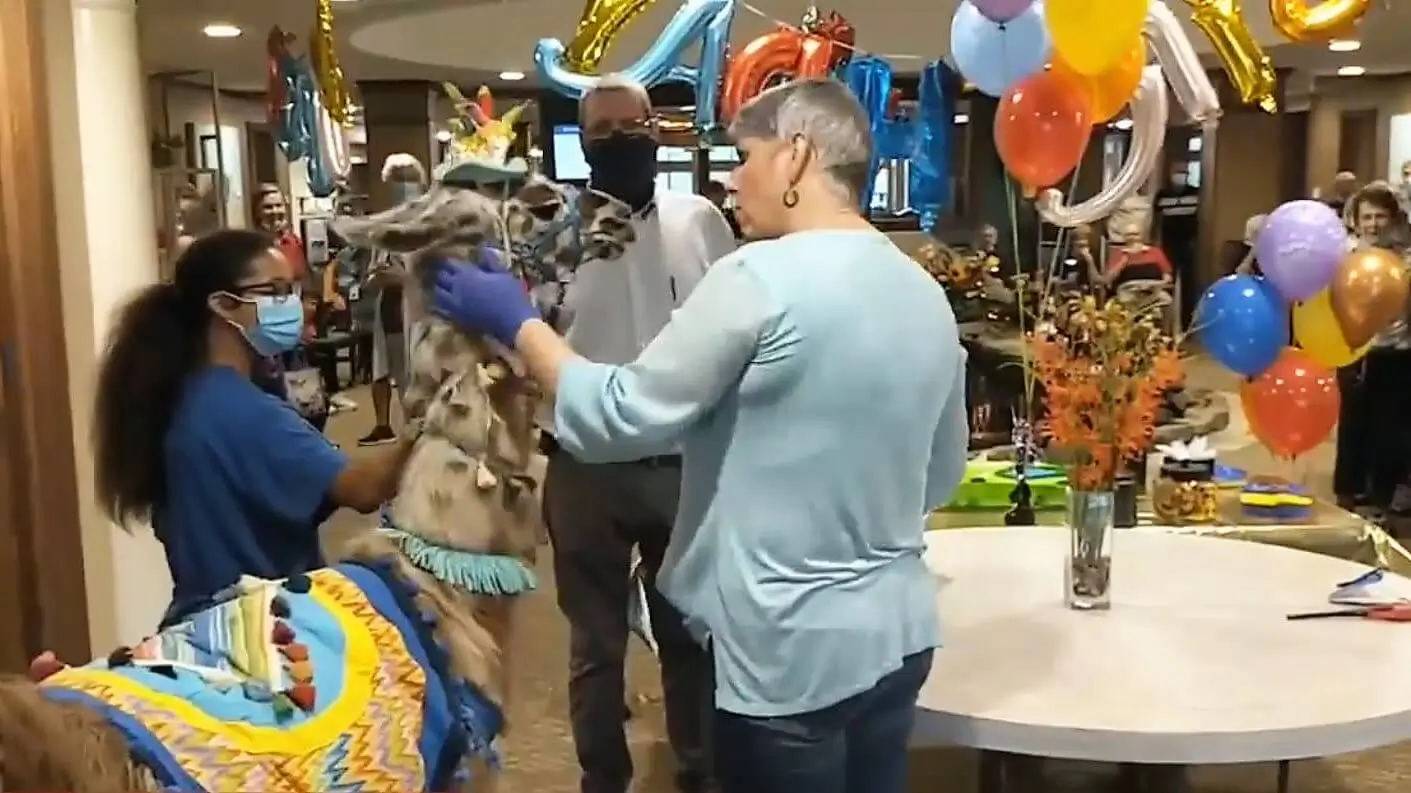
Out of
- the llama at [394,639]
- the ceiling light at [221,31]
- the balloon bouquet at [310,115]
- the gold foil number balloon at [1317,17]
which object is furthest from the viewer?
the ceiling light at [221,31]

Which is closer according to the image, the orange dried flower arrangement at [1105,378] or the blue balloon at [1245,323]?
the orange dried flower arrangement at [1105,378]

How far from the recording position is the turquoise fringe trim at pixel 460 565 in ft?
5.86

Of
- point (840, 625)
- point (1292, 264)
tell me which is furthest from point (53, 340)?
point (1292, 264)

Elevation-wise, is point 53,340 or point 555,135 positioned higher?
point 555,135

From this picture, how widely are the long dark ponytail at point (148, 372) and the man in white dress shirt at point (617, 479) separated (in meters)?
0.71

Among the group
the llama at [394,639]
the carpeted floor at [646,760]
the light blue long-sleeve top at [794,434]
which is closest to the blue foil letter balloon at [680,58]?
the carpeted floor at [646,760]

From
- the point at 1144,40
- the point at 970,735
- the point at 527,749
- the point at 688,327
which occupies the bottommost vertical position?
the point at 527,749

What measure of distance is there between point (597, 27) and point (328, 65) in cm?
81

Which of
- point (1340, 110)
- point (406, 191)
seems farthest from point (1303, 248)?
point (1340, 110)

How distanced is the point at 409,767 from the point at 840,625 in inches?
20.6

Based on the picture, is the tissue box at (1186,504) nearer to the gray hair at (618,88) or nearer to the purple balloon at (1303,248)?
the purple balloon at (1303,248)

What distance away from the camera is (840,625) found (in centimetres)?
162

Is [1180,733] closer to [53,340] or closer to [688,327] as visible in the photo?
[688,327]

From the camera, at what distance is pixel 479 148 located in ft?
6.03
